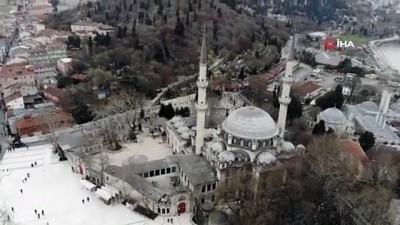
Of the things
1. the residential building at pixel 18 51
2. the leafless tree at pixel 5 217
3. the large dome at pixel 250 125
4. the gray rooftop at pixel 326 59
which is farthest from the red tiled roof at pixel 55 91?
the gray rooftop at pixel 326 59

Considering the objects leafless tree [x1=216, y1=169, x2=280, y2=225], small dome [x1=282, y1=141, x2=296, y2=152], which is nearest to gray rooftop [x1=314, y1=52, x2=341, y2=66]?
small dome [x1=282, y1=141, x2=296, y2=152]

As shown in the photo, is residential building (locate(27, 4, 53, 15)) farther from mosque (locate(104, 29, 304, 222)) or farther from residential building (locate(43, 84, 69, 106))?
mosque (locate(104, 29, 304, 222))

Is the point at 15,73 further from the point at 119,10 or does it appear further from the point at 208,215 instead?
the point at 208,215

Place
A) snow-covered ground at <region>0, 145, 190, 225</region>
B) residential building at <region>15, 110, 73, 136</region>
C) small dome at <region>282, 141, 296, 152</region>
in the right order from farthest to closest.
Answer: residential building at <region>15, 110, 73, 136</region>
small dome at <region>282, 141, 296, 152</region>
snow-covered ground at <region>0, 145, 190, 225</region>

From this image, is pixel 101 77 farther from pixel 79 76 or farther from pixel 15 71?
pixel 15 71

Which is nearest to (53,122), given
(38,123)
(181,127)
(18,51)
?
(38,123)
